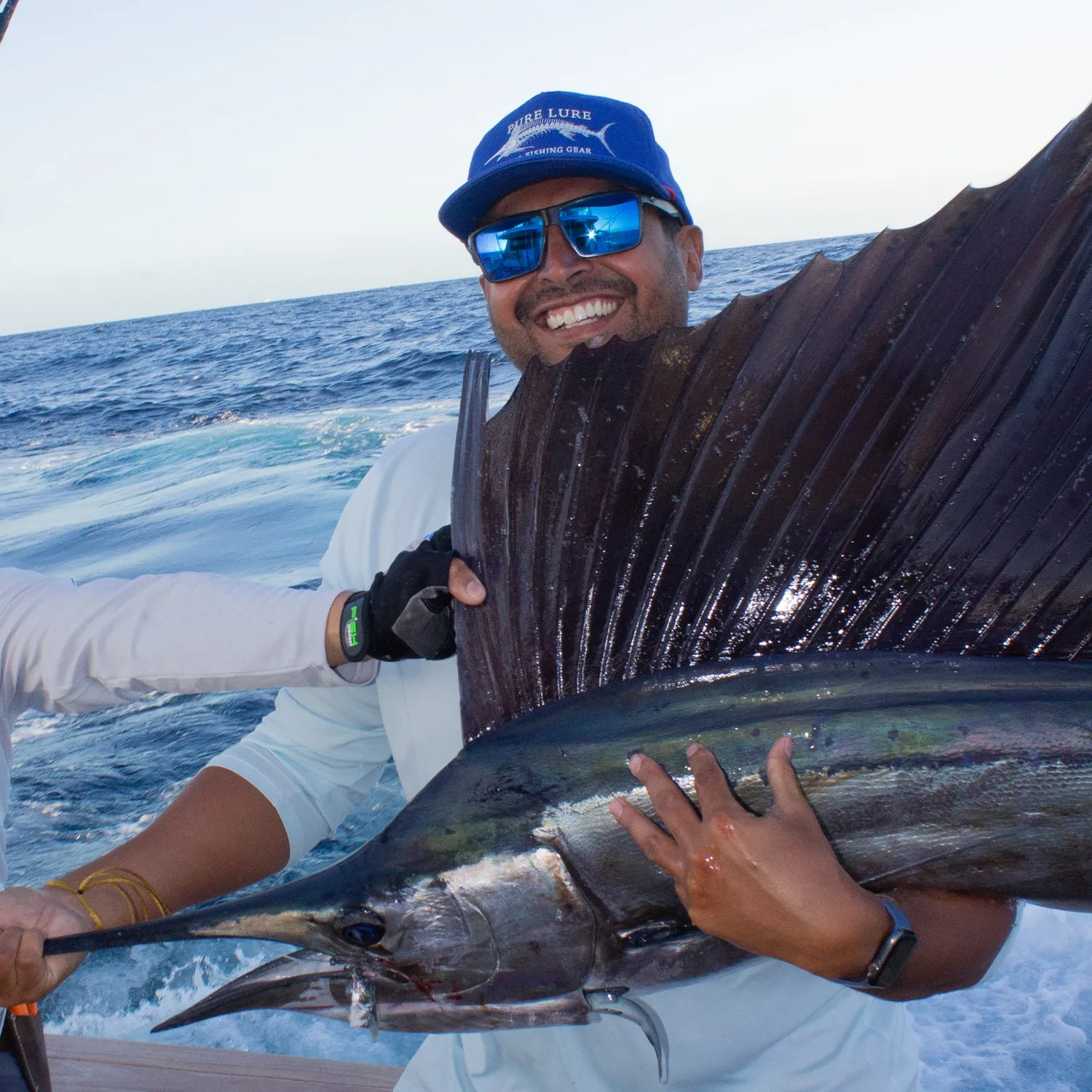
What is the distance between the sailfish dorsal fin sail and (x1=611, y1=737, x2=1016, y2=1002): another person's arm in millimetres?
273

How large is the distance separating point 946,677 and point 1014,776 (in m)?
0.16

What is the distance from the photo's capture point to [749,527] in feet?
4.88

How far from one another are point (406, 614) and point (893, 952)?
0.85 m

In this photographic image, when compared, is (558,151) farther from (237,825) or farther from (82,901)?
(82,901)

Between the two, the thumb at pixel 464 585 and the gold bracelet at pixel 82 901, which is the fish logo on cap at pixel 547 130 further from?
the gold bracelet at pixel 82 901

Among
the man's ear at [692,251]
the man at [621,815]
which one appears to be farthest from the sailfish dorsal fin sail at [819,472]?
the man's ear at [692,251]

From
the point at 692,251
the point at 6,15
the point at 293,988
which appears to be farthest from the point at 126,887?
the point at 6,15

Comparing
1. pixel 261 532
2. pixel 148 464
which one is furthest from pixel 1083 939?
pixel 148 464

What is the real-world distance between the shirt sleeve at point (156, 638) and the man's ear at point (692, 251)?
134 cm

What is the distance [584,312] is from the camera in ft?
7.23

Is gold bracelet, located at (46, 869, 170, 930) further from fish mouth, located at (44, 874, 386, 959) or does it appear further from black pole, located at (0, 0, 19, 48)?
black pole, located at (0, 0, 19, 48)

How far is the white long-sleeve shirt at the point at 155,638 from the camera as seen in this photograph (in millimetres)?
1673

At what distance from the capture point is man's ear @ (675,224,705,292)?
245 centimetres

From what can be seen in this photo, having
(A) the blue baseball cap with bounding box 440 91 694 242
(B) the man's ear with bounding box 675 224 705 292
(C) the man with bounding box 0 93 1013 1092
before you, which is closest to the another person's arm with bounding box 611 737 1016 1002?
(C) the man with bounding box 0 93 1013 1092
